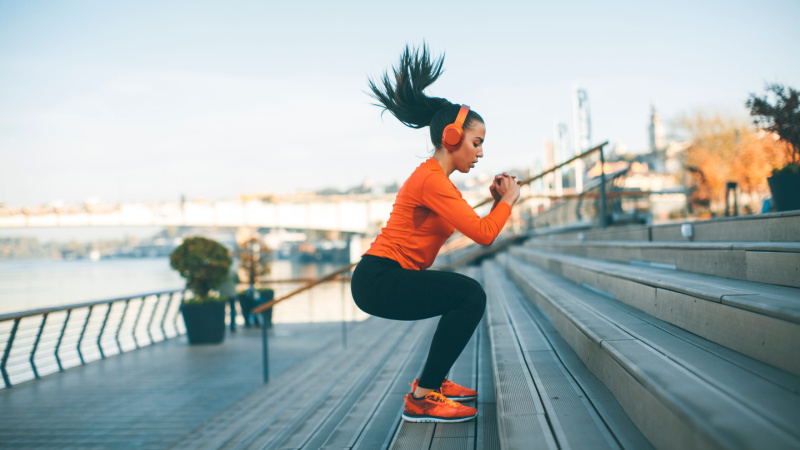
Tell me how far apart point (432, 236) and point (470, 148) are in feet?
1.27

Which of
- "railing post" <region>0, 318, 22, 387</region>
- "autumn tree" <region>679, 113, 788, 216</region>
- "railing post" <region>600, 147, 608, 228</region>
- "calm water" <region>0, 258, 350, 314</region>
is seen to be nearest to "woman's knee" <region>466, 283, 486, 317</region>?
"railing post" <region>600, 147, 608, 228</region>

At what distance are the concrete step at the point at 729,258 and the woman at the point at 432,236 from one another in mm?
1106

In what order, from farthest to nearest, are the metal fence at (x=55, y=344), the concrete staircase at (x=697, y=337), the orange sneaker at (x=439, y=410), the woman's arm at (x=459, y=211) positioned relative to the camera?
the metal fence at (x=55, y=344) < the orange sneaker at (x=439, y=410) < the woman's arm at (x=459, y=211) < the concrete staircase at (x=697, y=337)

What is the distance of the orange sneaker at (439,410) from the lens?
7.07 feet

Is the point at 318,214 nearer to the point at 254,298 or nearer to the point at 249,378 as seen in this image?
the point at 254,298

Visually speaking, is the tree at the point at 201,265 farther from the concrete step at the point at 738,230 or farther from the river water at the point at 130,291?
the concrete step at the point at 738,230

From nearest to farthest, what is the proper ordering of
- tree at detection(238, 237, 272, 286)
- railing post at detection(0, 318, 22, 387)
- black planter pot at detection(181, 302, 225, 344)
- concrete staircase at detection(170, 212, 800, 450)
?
concrete staircase at detection(170, 212, 800, 450)
railing post at detection(0, 318, 22, 387)
black planter pot at detection(181, 302, 225, 344)
tree at detection(238, 237, 272, 286)

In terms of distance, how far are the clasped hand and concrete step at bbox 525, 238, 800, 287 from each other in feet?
3.52

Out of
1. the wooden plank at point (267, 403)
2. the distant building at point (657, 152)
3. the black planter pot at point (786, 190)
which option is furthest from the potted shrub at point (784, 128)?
the distant building at point (657, 152)

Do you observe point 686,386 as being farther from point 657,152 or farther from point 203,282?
point 657,152

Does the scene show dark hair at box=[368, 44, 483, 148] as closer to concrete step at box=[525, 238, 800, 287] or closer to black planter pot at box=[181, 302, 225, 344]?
concrete step at box=[525, 238, 800, 287]

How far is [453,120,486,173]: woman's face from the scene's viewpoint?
2084mm

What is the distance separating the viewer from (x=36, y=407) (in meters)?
4.48

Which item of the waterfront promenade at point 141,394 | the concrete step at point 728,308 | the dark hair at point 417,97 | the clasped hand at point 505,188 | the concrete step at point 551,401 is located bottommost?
the waterfront promenade at point 141,394
